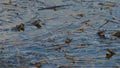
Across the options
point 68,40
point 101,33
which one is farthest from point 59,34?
point 101,33

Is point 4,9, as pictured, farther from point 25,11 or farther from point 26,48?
→ point 26,48

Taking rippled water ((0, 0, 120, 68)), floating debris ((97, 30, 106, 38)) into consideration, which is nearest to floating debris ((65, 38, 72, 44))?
rippled water ((0, 0, 120, 68))

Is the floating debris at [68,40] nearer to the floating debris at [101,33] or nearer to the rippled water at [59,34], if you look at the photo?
the rippled water at [59,34]

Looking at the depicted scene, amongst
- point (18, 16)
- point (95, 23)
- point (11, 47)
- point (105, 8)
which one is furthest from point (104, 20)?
point (11, 47)

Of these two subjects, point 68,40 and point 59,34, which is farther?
point 59,34

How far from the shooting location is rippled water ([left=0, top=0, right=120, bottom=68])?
6637 millimetres

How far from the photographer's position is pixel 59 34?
26.0 ft

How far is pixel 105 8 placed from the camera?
9.70 metres

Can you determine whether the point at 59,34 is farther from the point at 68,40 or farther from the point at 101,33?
the point at 101,33

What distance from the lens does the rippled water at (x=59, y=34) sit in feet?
21.8

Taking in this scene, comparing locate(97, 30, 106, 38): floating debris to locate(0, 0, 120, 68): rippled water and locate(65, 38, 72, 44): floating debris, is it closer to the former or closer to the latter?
locate(0, 0, 120, 68): rippled water

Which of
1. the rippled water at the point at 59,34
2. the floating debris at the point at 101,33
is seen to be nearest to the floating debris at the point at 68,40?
the rippled water at the point at 59,34

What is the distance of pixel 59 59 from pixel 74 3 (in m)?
3.57

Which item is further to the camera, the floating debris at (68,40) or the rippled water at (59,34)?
the floating debris at (68,40)
